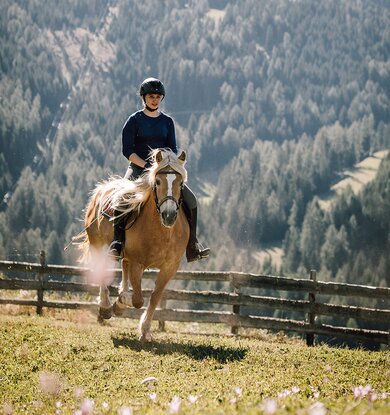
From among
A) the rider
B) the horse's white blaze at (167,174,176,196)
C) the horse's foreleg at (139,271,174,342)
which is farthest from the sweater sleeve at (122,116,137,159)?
the horse's foreleg at (139,271,174,342)

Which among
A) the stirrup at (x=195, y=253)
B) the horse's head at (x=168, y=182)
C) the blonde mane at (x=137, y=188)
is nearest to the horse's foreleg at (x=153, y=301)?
the stirrup at (x=195, y=253)

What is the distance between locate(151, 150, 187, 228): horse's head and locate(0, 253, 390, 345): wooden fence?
20.0 ft

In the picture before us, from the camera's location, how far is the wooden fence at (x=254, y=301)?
1423cm

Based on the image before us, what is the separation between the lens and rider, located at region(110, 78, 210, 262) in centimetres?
1016

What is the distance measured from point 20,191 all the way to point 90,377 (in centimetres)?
15013

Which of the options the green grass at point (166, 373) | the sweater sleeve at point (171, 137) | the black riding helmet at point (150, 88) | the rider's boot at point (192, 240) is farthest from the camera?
the sweater sleeve at point (171, 137)

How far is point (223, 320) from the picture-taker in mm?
15477

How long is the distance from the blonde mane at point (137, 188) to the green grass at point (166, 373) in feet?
8.21

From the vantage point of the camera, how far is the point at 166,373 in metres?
7.93

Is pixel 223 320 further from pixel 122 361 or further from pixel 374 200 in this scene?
pixel 374 200

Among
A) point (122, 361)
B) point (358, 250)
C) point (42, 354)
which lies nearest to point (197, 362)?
point (122, 361)

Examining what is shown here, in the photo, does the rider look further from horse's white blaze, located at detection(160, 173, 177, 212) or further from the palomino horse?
horse's white blaze, located at detection(160, 173, 177, 212)

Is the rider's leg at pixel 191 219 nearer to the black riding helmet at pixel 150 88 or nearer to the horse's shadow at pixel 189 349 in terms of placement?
the horse's shadow at pixel 189 349

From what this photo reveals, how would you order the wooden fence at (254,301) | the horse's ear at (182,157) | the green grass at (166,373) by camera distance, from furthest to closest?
the wooden fence at (254,301), the horse's ear at (182,157), the green grass at (166,373)
